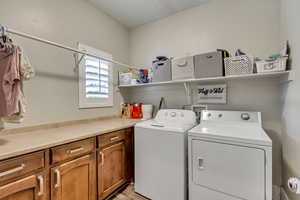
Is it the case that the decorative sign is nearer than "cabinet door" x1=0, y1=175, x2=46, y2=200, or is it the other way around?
"cabinet door" x1=0, y1=175, x2=46, y2=200

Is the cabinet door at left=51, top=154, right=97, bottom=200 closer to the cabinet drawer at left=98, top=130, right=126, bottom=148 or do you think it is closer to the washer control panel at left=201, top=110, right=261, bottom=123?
the cabinet drawer at left=98, top=130, right=126, bottom=148

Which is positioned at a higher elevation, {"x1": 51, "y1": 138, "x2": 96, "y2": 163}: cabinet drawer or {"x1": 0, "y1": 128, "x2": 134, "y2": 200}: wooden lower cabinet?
{"x1": 51, "y1": 138, "x2": 96, "y2": 163}: cabinet drawer

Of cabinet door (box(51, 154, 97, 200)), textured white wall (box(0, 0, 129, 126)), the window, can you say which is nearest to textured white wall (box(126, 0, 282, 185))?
the window

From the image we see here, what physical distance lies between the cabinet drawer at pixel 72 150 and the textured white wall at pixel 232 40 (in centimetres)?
145

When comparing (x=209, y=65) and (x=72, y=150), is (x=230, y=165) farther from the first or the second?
(x=72, y=150)

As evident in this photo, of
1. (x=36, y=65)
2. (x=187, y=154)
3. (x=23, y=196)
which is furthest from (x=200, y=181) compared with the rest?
(x=36, y=65)

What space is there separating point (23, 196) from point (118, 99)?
5.97ft

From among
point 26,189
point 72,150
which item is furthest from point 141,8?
point 26,189

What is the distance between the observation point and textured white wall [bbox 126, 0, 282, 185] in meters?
1.69

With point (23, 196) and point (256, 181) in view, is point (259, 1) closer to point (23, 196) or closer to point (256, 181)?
point (256, 181)

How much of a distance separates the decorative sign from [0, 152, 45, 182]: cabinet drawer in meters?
1.99

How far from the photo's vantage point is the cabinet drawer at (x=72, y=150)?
1.16 metres

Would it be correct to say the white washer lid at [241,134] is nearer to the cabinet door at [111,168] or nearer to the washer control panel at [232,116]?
the washer control panel at [232,116]

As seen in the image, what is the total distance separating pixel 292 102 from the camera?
1259 millimetres
